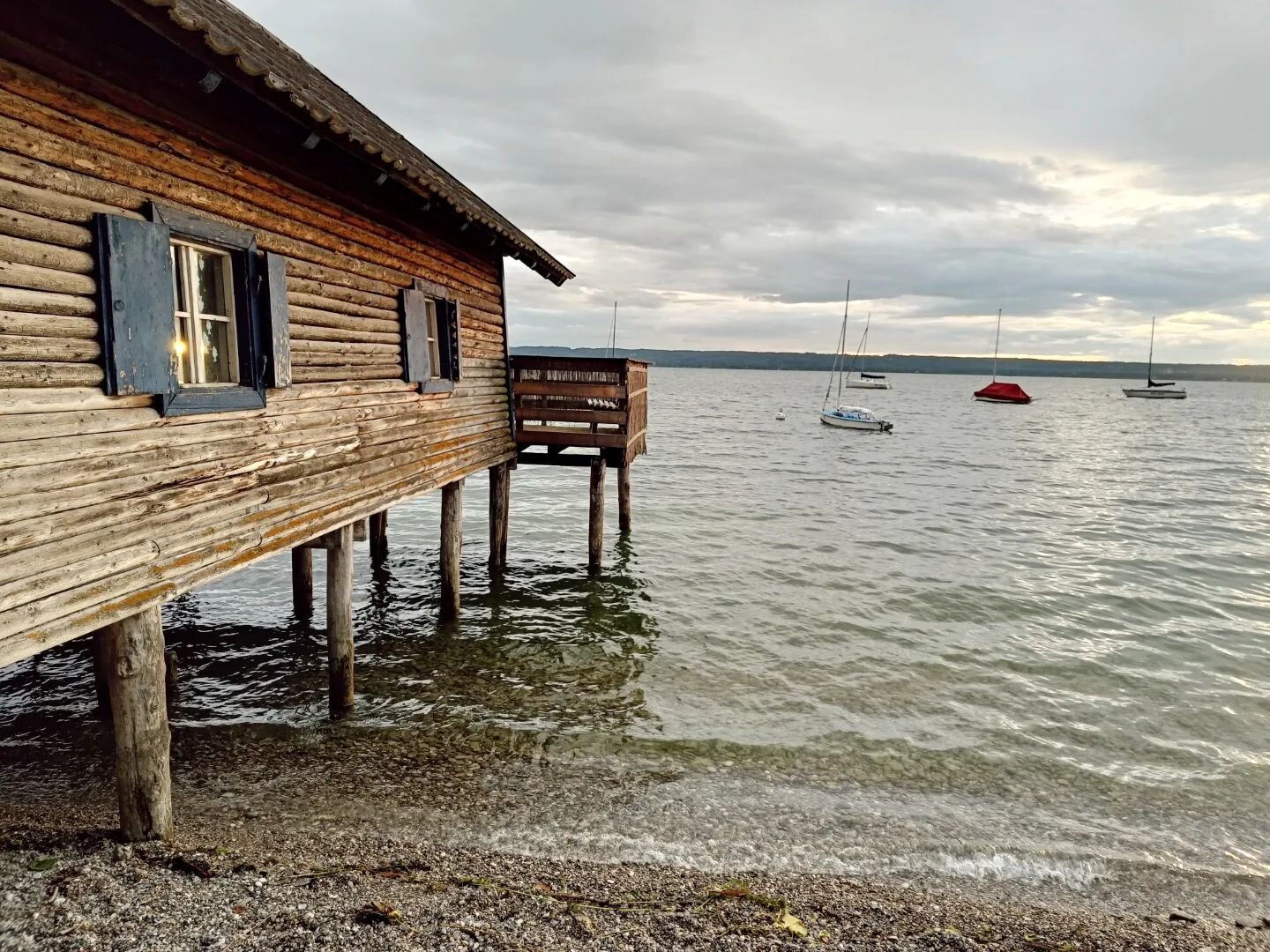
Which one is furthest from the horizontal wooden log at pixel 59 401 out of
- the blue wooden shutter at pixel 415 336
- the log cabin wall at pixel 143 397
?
the blue wooden shutter at pixel 415 336

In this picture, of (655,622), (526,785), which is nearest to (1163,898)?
(526,785)

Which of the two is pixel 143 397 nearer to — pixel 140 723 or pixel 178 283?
pixel 178 283

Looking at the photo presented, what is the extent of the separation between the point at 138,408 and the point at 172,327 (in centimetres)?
60

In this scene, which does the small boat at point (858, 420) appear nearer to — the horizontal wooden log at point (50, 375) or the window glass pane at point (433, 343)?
the window glass pane at point (433, 343)

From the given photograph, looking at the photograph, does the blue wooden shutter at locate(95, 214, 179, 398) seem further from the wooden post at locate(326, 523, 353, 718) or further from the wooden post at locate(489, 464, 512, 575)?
the wooden post at locate(489, 464, 512, 575)

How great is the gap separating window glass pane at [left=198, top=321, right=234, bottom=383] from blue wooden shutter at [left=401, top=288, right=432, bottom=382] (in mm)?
3019

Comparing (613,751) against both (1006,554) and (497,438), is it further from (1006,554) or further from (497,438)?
(1006,554)

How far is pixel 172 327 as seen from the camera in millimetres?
5098

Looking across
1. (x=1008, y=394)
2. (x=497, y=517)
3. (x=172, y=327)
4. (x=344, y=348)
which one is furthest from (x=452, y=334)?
Answer: (x=1008, y=394)

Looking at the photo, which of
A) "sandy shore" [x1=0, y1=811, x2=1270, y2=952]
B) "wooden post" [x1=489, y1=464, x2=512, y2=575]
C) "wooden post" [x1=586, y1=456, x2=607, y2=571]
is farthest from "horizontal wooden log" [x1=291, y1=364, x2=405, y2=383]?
"wooden post" [x1=586, y1=456, x2=607, y2=571]

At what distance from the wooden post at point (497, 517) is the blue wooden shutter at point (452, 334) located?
422 cm

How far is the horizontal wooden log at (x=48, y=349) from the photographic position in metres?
4.03

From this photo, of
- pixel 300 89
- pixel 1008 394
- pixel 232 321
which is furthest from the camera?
pixel 1008 394

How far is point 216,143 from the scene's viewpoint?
18.7ft
